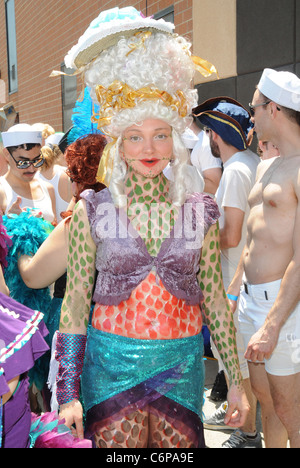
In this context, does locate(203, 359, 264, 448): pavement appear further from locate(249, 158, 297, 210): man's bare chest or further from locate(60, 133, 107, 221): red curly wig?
locate(60, 133, 107, 221): red curly wig

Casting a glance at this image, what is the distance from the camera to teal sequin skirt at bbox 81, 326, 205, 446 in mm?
1923

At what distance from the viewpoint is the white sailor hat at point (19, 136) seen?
396 centimetres

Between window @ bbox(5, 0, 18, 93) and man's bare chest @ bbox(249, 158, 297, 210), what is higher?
window @ bbox(5, 0, 18, 93)

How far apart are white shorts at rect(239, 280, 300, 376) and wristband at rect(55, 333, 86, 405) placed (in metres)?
1.13

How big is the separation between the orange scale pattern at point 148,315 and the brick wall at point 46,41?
17.8ft

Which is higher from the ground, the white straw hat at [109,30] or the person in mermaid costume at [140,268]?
the white straw hat at [109,30]

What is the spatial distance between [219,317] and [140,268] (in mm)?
413

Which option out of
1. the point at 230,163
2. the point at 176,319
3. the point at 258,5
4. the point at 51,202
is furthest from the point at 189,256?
the point at 258,5

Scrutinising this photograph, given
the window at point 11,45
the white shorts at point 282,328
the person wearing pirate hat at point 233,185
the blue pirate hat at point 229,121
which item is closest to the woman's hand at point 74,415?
the white shorts at point 282,328

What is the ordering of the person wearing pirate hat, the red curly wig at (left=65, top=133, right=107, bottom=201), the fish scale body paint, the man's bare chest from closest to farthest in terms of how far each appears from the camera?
the fish scale body paint, the red curly wig at (left=65, top=133, right=107, bottom=201), the man's bare chest, the person wearing pirate hat

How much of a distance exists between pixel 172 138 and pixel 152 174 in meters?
0.20

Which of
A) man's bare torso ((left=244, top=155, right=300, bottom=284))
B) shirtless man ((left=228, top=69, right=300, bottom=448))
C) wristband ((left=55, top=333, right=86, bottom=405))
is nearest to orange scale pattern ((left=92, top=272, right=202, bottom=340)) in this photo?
wristband ((left=55, top=333, right=86, bottom=405))

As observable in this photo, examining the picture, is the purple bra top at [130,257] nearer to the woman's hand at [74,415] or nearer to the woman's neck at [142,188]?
the woman's neck at [142,188]

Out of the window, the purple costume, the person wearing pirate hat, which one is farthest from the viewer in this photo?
the window
